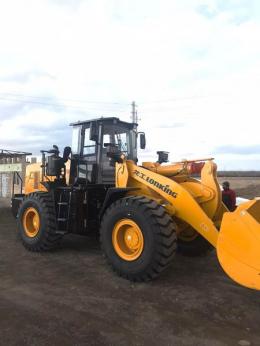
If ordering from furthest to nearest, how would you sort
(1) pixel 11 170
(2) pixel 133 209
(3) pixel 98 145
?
(1) pixel 11 170 → (3) pixel 98 145 → (2) pixel 133 209

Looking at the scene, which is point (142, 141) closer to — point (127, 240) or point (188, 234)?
point (188, 234)

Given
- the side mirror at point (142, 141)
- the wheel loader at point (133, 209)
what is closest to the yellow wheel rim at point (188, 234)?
the wheel loader at point (133, 209)

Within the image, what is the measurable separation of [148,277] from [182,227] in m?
1.58

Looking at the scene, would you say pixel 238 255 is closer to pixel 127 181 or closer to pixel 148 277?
pixel 148 277

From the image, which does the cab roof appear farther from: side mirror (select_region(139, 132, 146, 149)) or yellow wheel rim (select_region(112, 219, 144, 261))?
yellow wheel rim (select_region(112, 219, 144, 261))

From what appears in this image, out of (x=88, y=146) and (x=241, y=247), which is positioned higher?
(x=88, y=146)

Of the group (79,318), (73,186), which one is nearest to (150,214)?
(79,318)

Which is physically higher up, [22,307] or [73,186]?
[73,186]

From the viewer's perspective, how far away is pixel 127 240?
264 inches

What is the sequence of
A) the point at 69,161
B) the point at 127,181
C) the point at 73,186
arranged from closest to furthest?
the point at 127,181
the point at 73,186
the point at 69,161

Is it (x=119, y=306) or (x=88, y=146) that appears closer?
(x=119, y=306)

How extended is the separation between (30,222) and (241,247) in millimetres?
5206

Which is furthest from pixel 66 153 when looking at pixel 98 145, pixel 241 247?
pixel 241 247

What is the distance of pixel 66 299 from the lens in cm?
567
